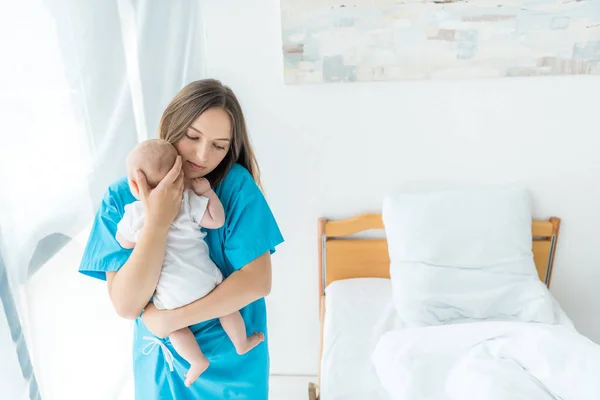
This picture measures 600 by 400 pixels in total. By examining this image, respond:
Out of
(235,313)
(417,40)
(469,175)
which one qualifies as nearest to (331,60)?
(417,40)

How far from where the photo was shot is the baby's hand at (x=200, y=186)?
1036mm

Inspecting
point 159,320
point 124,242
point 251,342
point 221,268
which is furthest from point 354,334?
point 124,242

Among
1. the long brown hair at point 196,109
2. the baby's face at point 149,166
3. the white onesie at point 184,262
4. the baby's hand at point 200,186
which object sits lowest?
the white onesie at point 184,262

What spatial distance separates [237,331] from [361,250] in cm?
94

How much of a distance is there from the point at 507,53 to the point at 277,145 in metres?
0.89

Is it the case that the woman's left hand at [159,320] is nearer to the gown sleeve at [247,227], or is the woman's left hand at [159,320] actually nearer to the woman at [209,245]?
the woman at [209,245]

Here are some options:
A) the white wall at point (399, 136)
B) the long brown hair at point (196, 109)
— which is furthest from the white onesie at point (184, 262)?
the white wall at point (399, 136)

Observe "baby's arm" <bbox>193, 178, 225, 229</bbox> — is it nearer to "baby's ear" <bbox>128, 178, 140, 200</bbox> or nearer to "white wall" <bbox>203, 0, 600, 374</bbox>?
"baby's ear" <bbox>128, 178, 140, 200</bbox>

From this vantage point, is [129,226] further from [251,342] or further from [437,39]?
[437,39]

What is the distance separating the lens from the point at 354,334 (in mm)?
1629

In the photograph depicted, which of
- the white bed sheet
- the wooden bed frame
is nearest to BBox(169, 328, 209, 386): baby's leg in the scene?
the white bed sheet

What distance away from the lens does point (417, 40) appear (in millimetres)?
1649

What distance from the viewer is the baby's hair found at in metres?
0.94

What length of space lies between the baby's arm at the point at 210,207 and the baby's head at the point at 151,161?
90mm
